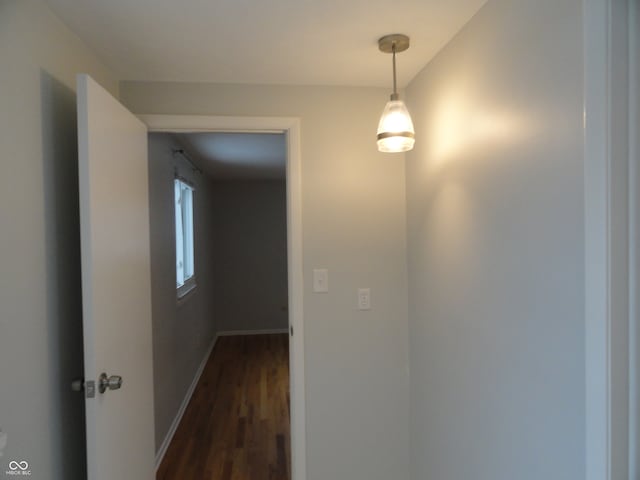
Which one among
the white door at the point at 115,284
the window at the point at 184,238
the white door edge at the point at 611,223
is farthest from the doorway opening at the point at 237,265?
the white door edge at the point at 611,223

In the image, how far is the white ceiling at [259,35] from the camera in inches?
53.7

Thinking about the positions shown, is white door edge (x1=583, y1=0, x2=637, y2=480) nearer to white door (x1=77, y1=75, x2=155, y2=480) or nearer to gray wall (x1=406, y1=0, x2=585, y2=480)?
gray wall (x1=406, y1=0, x2=585, y2=480)

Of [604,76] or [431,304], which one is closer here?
[604,76]

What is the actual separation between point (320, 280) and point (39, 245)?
1.23 metres

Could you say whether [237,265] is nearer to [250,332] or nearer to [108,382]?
[250,332]

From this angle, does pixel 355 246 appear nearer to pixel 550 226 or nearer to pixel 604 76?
pixel 550 226

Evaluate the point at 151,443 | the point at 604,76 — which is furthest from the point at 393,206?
the point at 151,443

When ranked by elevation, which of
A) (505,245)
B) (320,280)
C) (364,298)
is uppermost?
(505,245)

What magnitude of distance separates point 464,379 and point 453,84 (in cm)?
111

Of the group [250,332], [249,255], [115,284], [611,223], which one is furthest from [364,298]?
[250,332]

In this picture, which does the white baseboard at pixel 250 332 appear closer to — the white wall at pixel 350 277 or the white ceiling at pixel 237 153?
the white ceiling at pixel 237 153

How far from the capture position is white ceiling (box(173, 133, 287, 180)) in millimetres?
3385

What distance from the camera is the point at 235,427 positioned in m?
3.17

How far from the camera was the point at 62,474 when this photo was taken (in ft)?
4.75
